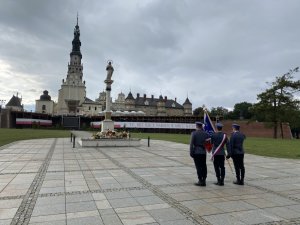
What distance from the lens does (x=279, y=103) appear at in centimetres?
4962

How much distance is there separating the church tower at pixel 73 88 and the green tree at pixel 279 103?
3464 inches

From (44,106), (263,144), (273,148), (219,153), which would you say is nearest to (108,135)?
(273,148)

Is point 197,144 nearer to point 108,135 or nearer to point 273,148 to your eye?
point 108,135

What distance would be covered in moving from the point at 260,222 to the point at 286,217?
0.71 meters

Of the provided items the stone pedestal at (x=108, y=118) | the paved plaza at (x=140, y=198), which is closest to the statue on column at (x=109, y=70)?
the stone pedestal at (x=108, y=118)

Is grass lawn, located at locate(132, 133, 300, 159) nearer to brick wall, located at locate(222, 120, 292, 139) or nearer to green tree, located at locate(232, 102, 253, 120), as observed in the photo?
brick wall, located at locate(222, 120, 292, 139)

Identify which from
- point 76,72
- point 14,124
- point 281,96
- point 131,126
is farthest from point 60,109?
point 281,96

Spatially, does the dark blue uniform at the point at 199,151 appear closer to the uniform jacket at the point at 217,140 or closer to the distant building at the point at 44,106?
the uniform jacket at the point at 217,140

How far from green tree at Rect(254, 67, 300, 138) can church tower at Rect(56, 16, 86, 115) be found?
289 feet

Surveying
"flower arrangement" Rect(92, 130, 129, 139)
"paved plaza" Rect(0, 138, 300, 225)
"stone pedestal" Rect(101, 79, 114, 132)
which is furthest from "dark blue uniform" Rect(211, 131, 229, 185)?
"stone pedestal" Rect(101, 79, 114, 132)

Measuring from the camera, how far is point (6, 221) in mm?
5215

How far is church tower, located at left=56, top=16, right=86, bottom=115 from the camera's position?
122438 millimetres

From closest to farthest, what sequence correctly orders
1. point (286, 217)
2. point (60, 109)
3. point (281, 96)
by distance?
point (286, 217) < point (281, 96) < point (60, 109)

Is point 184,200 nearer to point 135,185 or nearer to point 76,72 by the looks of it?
point 135,185
